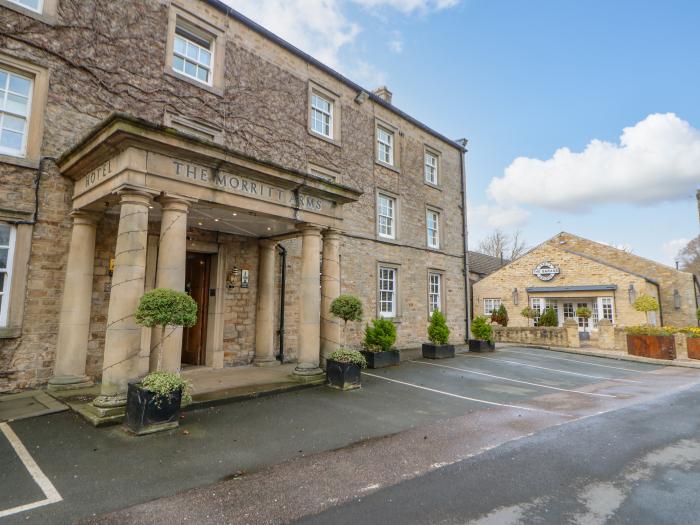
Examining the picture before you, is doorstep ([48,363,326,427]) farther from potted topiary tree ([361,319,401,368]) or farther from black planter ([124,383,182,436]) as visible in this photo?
potted topiary tree ([361,319,401,368])

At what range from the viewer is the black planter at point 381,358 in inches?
425

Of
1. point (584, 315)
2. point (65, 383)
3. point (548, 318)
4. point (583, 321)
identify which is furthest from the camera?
point (583, 321)

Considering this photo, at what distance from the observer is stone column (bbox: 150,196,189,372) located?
6137 millimetres

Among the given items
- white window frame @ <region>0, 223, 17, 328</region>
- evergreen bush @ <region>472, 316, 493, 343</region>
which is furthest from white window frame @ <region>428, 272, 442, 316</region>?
white window frame @ <region>0, 223, 17, 328</region>

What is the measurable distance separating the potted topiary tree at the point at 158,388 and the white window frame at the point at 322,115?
336 inches

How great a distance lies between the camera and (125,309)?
5.68 m

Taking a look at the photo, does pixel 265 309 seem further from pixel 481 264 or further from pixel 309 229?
pixel 481 264

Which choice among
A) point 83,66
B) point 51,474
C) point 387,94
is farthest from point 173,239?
point 387,94

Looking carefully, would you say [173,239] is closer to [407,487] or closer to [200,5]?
[407,487]

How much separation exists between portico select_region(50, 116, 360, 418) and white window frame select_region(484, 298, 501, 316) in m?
19.4

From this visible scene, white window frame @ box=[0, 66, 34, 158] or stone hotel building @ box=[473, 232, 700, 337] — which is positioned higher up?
white window frame @ box=[0, 66, 34, 158]

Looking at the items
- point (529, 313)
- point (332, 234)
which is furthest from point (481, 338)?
point (332, 234)

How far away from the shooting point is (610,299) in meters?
22.2

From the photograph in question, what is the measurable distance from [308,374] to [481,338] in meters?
9.56
